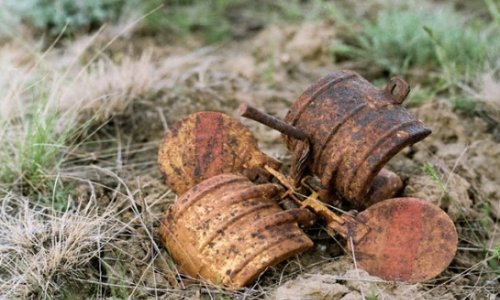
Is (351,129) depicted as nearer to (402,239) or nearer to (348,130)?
(348,130)

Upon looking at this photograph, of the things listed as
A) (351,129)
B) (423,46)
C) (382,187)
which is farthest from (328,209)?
(423,46)

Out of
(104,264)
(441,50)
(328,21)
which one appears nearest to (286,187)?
(104,264)

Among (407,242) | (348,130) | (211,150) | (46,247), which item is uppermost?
(348,130)

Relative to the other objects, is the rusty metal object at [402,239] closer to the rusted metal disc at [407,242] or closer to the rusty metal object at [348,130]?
the rusted metal disc at [407,242]

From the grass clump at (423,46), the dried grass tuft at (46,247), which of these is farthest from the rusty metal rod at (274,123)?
the grass clump at (423,46)

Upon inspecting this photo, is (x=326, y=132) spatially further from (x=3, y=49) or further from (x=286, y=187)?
(x=3, y=49)

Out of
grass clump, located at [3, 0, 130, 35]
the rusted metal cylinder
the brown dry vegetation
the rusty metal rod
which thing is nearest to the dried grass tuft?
the brown dry vegetation
